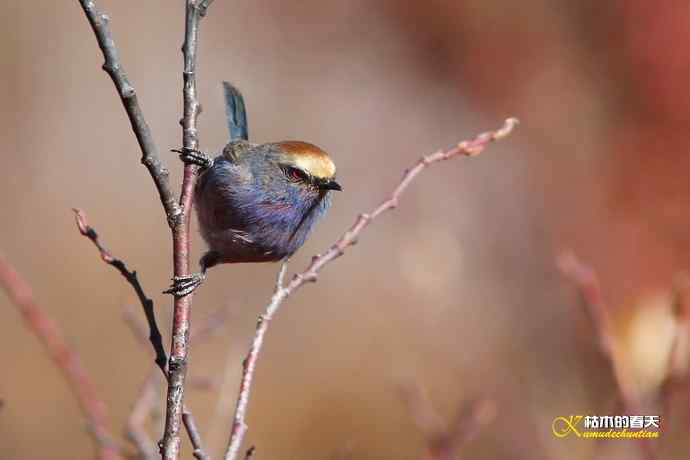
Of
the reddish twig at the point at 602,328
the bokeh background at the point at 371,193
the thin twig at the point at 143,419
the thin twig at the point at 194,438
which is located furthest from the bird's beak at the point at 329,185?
the bokeh background at the point at 371,193

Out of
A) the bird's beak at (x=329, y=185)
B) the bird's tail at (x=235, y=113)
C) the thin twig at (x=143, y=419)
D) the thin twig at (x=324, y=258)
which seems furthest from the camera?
the bird's tail at (x=235, y=113)

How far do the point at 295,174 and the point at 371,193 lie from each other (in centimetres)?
549

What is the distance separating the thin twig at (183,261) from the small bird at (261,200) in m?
1.06

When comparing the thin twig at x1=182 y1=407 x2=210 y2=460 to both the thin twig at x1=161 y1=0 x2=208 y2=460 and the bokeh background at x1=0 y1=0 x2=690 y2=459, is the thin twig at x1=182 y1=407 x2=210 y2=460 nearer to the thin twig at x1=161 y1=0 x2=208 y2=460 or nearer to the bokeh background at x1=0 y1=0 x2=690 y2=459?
the thin twig at x1=161 y1=0 x2=208 y2=460

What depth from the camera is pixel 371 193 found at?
354 inches

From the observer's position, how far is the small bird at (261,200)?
3469mm

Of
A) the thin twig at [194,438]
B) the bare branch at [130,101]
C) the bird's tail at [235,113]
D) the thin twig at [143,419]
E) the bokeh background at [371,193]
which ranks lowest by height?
the thin twig at [194,438]

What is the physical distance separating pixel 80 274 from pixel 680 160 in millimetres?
5378

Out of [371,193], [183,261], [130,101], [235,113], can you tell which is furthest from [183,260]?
[371,193]

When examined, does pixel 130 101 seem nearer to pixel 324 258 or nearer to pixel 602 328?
pixel 324 258

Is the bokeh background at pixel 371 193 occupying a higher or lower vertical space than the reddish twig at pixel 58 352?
higher

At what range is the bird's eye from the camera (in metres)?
3.52

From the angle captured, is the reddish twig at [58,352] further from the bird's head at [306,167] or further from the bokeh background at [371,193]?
the bokeh background at [371,193]

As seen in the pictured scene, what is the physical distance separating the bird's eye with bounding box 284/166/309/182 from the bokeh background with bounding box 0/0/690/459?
2137mm
